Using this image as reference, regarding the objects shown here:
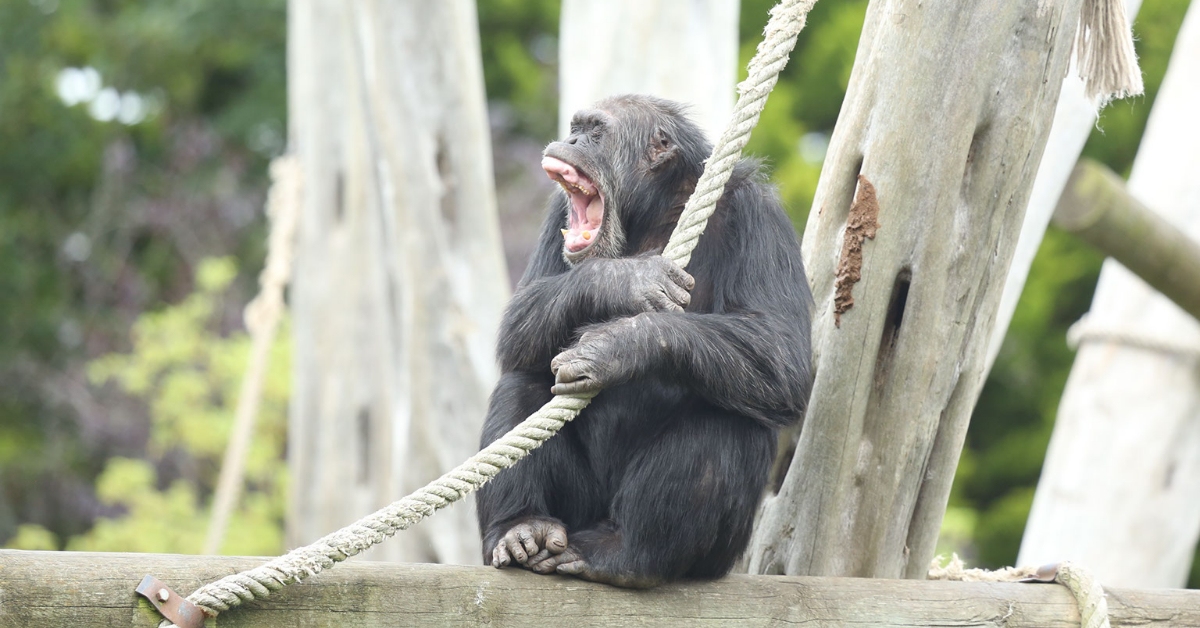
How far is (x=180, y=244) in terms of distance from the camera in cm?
1517

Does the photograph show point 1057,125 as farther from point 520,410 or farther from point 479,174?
point 479,174

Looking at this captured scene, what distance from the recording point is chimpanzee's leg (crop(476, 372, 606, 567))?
3631 mm

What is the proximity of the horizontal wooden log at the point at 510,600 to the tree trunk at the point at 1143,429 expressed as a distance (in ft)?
11.2

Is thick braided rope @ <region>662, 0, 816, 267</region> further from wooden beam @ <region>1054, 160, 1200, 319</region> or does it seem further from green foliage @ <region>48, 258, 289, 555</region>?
green foliage @ <region>48, 258, 289, 555</region>

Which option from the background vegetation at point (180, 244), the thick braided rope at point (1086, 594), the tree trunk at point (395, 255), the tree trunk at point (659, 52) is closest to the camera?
the thick braided rope at point (1086, 594)

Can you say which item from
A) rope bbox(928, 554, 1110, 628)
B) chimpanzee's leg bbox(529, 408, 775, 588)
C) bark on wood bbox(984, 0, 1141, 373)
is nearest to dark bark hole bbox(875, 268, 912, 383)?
chimpanzee's leg bbox(529, 408, 775, 588)

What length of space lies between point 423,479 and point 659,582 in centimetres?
425

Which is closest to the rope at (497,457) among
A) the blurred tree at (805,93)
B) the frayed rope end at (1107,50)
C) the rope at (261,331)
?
the frayed rope end at (1107,50)

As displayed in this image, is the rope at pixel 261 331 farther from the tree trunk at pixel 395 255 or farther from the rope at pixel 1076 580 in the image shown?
the rope at pixel 1076 580

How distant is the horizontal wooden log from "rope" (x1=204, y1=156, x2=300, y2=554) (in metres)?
4.58

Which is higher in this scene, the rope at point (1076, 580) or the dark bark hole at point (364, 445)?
the dark bark hole at point (364, 445)

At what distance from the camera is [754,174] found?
13.1 ft

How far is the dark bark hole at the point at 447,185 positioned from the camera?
7078 mm

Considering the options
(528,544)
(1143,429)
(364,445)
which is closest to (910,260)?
(528,544)
